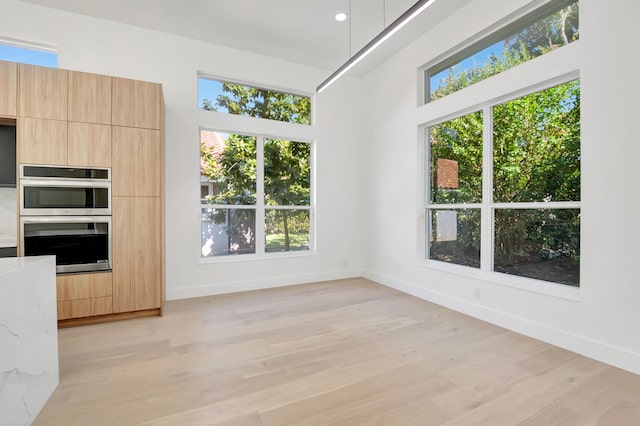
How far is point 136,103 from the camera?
3346 millimetres

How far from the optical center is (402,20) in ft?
7.97

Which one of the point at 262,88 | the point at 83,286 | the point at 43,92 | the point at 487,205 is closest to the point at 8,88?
the point at 43,92

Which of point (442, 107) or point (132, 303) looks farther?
point (442, 107)

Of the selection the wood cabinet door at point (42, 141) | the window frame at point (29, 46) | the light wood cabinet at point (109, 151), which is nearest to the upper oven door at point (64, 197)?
the light wood cabinet at point (109, 151)

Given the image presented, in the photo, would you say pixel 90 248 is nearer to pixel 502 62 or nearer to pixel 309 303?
pixel 309 303

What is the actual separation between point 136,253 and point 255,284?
179cm

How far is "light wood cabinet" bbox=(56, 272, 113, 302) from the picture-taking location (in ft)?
10.0

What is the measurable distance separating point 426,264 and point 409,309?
0.80m

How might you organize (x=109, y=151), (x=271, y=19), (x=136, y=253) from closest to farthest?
(x=109, y=151) → (x=136, y=253) → (x=271, y=19)

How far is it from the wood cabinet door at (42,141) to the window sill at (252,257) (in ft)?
6.62

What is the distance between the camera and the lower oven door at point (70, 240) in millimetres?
2969

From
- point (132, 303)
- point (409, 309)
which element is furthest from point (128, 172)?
point (409, 309)

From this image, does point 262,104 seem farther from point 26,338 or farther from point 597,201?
point 597,201

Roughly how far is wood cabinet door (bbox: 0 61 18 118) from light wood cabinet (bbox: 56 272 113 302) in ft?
5.46
